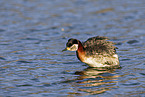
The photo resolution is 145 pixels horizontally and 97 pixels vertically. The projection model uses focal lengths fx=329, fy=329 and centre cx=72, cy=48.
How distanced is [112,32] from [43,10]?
6.64 m

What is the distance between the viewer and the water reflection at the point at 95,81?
1082 centimetres

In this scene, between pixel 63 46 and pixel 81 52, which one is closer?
pixel 81 52

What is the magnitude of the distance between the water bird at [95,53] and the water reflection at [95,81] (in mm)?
336

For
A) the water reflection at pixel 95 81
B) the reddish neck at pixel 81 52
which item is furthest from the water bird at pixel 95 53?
the water reflection at pixel 95 81

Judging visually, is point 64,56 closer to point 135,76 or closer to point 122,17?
point 135,76

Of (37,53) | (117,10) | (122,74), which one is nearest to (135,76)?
(122,74)

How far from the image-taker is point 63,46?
1653cm

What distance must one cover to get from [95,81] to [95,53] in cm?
181

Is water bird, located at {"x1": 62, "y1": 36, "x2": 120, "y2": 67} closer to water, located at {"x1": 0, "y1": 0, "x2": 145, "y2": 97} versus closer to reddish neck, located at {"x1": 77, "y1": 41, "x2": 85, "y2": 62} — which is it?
reddish neck, located at {"x1": 77, "y1": 41, "x2": 85, "y2": 62}

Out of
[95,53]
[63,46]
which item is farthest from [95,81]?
[63,46]

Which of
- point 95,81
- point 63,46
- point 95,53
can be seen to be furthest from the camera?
point 63,46

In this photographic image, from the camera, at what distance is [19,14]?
74.4ft

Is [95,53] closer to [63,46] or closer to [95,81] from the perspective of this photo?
[95,81]

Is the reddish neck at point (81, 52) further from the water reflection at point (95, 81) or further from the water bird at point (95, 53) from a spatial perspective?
the water reflection at point (95, 81)
